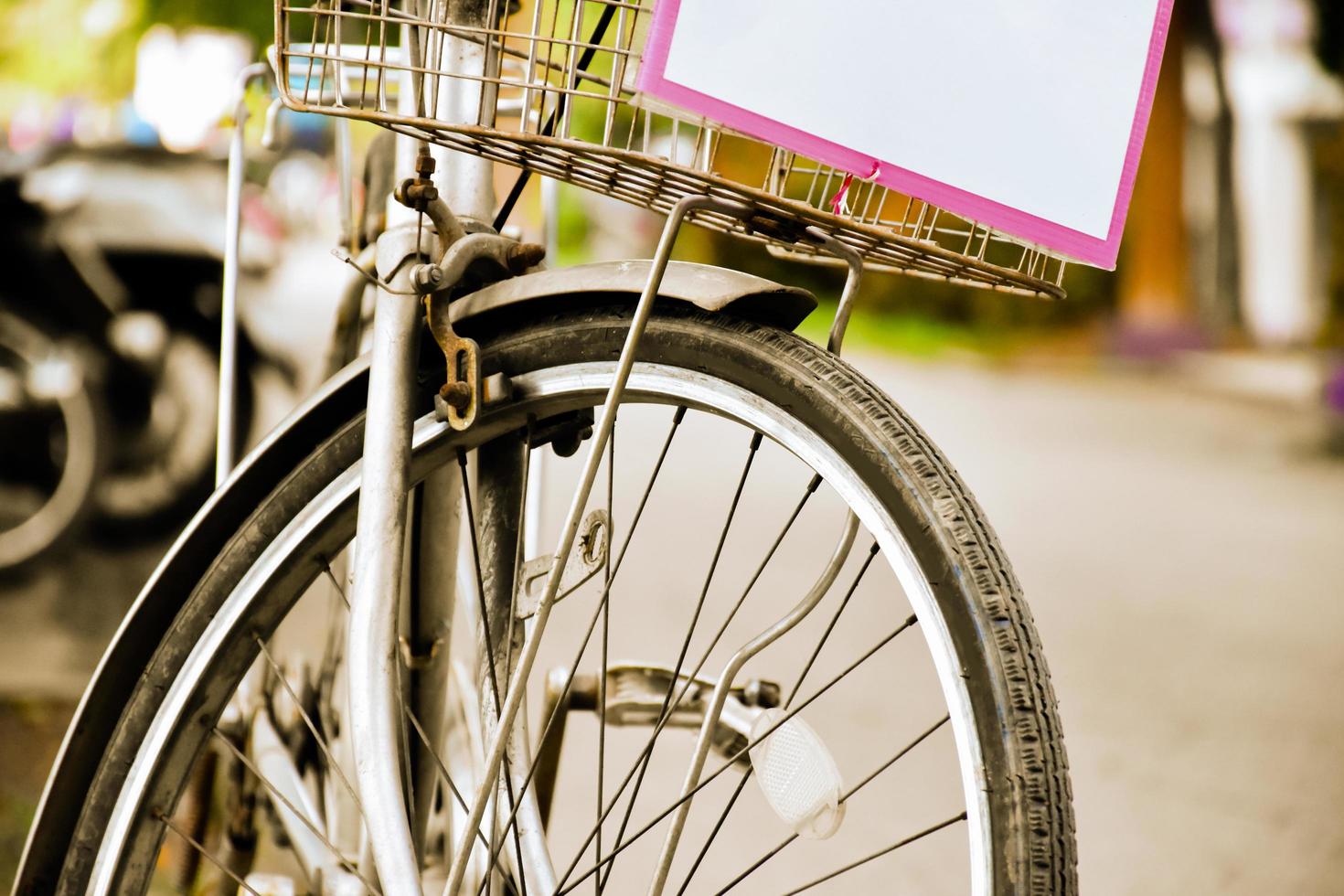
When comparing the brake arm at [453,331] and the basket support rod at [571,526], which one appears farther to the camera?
the brake arm at [453,331]

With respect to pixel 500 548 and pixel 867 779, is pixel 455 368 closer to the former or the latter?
pixel 500 548

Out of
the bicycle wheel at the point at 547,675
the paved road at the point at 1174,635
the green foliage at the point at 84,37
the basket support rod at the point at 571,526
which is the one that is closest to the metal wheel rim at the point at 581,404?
the bicycle wheel at the point at 547,675

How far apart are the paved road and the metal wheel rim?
1.90 metres

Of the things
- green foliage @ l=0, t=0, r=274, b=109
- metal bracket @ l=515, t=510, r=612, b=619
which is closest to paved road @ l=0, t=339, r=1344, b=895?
metal bracket @ l=515, t=510, r=612, b=619

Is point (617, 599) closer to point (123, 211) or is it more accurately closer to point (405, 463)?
point (123, 211)

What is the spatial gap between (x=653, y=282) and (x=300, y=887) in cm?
106

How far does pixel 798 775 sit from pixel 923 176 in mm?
517

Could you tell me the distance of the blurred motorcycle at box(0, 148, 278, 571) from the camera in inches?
174

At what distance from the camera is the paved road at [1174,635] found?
304cm

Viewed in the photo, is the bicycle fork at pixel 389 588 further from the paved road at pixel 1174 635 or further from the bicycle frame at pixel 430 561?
the paved road at pixel 1174 635

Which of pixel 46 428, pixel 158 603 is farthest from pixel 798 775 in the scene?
pixel 46 428

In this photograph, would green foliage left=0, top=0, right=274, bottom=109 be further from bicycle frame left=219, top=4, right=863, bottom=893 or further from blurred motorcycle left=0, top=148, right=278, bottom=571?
bicycle frame left=219, top=4, right=863, bottom=893

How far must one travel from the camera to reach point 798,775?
3.93ft

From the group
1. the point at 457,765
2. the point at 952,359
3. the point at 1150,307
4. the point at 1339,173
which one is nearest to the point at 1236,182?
the point at 1150,307
